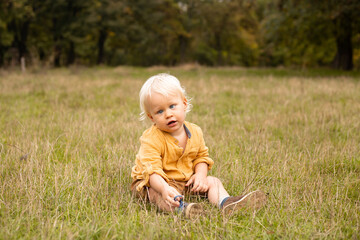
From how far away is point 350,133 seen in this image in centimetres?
466

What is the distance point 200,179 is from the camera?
272 centimetres

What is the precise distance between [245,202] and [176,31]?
1526 inches

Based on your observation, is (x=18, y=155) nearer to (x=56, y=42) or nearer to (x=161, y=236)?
(x=161, y=236)

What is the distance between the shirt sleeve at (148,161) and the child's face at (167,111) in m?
0.16

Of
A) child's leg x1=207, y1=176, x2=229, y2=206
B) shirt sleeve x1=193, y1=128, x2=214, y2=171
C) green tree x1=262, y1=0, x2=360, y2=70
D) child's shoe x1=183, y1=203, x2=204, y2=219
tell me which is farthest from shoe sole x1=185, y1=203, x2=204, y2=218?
green tree x1=262, y1=0, x2=360, y2=70

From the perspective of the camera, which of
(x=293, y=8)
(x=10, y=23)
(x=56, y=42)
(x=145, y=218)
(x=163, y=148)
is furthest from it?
(x=56, y=42)

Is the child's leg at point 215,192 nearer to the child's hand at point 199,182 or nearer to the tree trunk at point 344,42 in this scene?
the child's hand at point 199,182

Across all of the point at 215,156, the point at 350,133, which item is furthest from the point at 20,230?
the point at 350,133

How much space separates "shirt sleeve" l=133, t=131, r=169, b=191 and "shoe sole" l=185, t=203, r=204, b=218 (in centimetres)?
40

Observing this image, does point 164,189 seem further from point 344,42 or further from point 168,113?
point 344,42

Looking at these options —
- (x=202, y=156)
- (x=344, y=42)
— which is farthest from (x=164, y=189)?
(x=344, y=42)

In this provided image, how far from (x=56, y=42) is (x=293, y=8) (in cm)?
2334

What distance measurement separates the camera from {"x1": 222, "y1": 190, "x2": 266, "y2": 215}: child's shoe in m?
2.36

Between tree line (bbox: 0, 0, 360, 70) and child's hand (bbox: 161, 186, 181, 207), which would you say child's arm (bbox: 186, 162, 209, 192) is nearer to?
child's hand (bbox: 161, 186, 181, 207)
